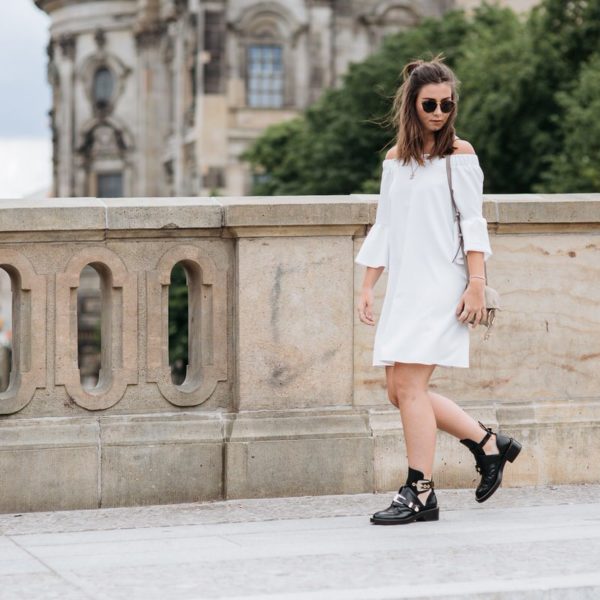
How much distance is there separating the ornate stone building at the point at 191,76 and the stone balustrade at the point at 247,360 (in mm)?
60073

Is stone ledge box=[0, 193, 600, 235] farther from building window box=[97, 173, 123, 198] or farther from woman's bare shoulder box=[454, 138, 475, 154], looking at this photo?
building window box=[97, 173, 123, 198]

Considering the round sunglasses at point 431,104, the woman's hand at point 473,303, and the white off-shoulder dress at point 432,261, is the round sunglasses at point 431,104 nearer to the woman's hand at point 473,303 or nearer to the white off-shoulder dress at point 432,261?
the white off-shoulder dress at point 432,261

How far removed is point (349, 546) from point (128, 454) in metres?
1.86

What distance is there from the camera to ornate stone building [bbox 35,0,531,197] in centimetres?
7031

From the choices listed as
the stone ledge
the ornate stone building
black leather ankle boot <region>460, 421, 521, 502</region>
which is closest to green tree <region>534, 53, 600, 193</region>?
the stone ledge

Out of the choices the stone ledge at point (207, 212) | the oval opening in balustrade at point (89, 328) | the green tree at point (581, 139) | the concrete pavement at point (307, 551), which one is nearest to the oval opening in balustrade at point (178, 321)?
the oval opening in balustrade at point (89, 328)

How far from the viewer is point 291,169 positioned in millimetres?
59031

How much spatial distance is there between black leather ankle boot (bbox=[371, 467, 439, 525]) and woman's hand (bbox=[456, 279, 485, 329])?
2.39 feet

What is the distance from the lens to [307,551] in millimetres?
6953

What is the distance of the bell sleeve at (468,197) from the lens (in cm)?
753

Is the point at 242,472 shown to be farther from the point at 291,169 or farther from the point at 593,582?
the point at 291,169

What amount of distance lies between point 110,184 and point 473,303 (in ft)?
257

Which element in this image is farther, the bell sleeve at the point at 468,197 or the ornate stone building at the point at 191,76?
the ornate stone building at the point at 191,76

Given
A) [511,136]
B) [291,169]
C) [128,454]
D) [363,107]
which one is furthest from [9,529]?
[291,169]
